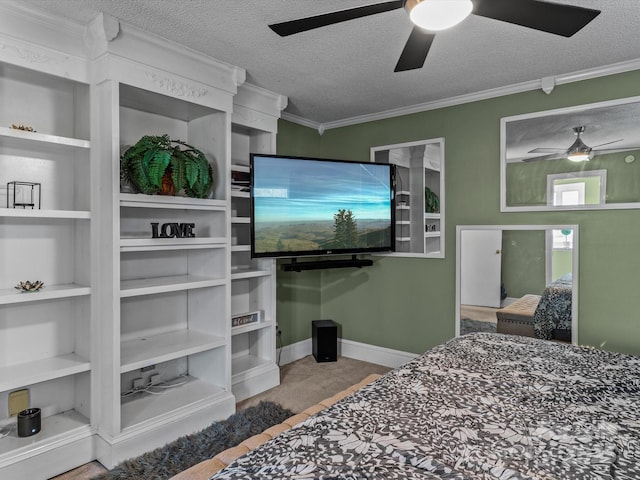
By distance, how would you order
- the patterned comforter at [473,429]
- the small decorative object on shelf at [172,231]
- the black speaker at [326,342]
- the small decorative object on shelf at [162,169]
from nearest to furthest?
the patterned comforter at [473,429] < the small decorative object on shelf at [162,169] < the small decorative object on shelf at [172,231] < the black speaker at [326,342]

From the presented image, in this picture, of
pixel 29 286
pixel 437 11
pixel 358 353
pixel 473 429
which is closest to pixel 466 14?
pixel 437 11

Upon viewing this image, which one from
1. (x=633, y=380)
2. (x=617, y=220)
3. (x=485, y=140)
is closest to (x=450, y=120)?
(x=485, y=140)

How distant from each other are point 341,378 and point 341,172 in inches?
74.5

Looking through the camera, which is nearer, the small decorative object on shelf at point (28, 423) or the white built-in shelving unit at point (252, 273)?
the small decorative object on shelf at point (28, 423)

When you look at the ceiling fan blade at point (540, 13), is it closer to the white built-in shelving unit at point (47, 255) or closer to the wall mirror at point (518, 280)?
the wall mirror at point (518, 280)

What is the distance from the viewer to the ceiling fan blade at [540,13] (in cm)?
154

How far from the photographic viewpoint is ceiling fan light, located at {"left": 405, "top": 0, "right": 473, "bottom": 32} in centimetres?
148

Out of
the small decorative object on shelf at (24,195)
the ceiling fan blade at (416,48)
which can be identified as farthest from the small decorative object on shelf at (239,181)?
the ceiling fan blade at (416,48)

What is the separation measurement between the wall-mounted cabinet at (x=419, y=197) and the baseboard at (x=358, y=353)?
39.6 inches

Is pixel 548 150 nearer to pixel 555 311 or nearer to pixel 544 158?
pixel 544 158

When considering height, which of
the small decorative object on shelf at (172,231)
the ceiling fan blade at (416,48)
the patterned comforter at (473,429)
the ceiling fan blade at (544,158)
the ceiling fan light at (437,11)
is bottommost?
the patterned comforter at (473,429)

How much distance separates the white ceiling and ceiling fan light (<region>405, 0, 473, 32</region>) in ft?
1.68

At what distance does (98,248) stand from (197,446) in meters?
1.36

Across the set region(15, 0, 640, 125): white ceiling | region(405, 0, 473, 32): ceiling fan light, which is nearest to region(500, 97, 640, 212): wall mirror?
region(15, 0, 640, 125): white ceiling
